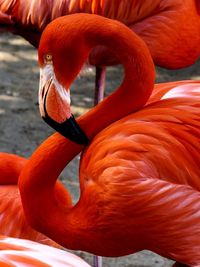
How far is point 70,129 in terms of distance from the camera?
244cm

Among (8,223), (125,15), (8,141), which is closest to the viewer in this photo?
(8,223)

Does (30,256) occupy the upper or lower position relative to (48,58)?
lower

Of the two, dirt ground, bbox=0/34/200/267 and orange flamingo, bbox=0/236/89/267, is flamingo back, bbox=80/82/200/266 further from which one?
dirt ground, bbox=0/34/200/267

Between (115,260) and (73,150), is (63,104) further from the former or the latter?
(115,260)

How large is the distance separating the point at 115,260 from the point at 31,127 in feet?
4.20

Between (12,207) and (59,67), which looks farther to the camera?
(12,207)

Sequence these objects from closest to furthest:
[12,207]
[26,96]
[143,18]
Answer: [12,207] < [143,18] < [26,96]

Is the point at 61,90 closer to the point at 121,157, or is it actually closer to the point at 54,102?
the point at 54,102

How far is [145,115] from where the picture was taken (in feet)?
7.98

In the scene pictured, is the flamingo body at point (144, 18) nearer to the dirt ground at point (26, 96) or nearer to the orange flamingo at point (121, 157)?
the orange flamingo at point (121, 157)

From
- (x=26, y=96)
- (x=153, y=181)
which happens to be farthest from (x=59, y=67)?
(x=26, y=96)

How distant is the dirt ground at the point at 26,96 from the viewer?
14.0 feet

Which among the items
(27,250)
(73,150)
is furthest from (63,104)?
(27,250)

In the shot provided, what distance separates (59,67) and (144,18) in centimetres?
99
